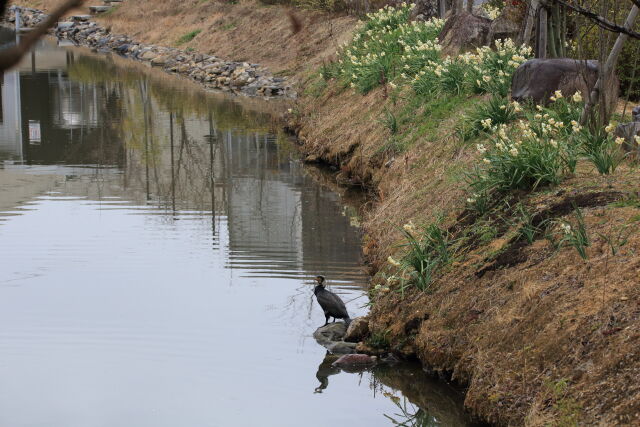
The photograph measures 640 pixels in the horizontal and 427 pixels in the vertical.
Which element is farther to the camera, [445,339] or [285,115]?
[285,115]

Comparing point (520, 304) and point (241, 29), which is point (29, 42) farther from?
point (241, 29)

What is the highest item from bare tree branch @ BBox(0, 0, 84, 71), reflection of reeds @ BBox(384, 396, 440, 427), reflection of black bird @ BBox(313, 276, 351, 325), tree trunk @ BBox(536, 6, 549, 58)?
tree trunk @ BBox(536, 6, 549, 58)

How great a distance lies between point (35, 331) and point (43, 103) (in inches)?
815

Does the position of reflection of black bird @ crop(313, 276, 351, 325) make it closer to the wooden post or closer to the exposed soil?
the wooden post

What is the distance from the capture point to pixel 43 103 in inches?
1180

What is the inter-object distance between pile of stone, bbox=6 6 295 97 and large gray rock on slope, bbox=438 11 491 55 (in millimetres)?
10865

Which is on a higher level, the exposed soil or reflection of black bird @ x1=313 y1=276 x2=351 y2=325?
the exposed soil

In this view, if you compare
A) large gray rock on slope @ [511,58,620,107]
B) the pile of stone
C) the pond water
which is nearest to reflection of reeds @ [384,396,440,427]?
the pond water

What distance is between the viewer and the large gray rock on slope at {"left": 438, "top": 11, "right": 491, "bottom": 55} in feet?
62.1

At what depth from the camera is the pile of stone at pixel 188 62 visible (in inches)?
1277

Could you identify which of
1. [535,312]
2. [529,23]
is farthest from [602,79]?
[529,23]

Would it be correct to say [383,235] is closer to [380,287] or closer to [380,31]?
[380,287]

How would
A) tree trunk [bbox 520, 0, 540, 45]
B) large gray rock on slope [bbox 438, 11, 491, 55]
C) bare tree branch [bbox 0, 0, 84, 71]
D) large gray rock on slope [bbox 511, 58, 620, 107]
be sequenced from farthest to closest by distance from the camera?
large gray rock on slope [bbox 438, 11, 491, 55]
tree trunk [bbox 520, 0, 540, 45]
large gray rock on slope [bbox 511, 58, 620, 107]
bare tree branch [bbox 0, 0, 84, 71]

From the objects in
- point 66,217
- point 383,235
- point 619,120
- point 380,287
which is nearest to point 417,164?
point 383,235
